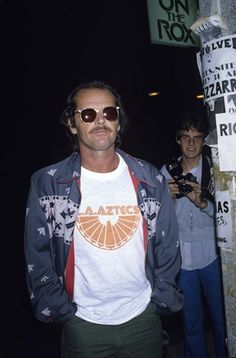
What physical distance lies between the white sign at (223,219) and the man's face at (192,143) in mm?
1537

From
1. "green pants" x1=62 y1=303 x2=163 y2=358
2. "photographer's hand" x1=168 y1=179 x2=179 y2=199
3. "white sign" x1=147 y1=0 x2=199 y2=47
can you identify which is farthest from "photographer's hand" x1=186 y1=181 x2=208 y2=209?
"white sign" x1=147 y1=0 x2=199 y2=47

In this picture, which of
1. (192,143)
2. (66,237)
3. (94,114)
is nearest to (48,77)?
(192,143)

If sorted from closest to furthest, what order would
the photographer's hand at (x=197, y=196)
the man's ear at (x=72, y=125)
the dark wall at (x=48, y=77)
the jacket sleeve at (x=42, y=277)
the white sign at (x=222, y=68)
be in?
1. the white sign at (x=222, y=68)
2. the jacket sleeve at (x=42, y=277)
3. the man's ear at (x=72, y=125)
4. the photographer's hand at (x=197, y=196)
5. the dark wall at (x=48, y=77)

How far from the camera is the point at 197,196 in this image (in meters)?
3.48

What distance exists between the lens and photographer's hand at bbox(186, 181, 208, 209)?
346 centimetres

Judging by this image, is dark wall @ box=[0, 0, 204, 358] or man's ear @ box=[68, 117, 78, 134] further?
dark wall @ box=[0, 0, 204, 358]

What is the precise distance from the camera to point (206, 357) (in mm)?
3662

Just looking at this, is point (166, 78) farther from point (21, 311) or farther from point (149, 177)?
point (149, 177)

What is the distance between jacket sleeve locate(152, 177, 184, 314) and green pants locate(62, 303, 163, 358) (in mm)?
167

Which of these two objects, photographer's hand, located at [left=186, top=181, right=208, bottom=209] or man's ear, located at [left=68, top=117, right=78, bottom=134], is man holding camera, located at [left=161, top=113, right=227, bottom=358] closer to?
photographer's hand, located at [left=186, top=181, right=208, bottom=209]

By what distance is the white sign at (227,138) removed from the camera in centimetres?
209

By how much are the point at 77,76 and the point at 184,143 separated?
8133 millimetres

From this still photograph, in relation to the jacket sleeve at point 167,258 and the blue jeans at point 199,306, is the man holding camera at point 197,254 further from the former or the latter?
the jacket sleeve at point 167,258

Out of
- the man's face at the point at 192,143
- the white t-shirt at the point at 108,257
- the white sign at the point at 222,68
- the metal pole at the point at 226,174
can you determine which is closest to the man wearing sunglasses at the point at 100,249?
the white t-shirt at the point at 108,257
